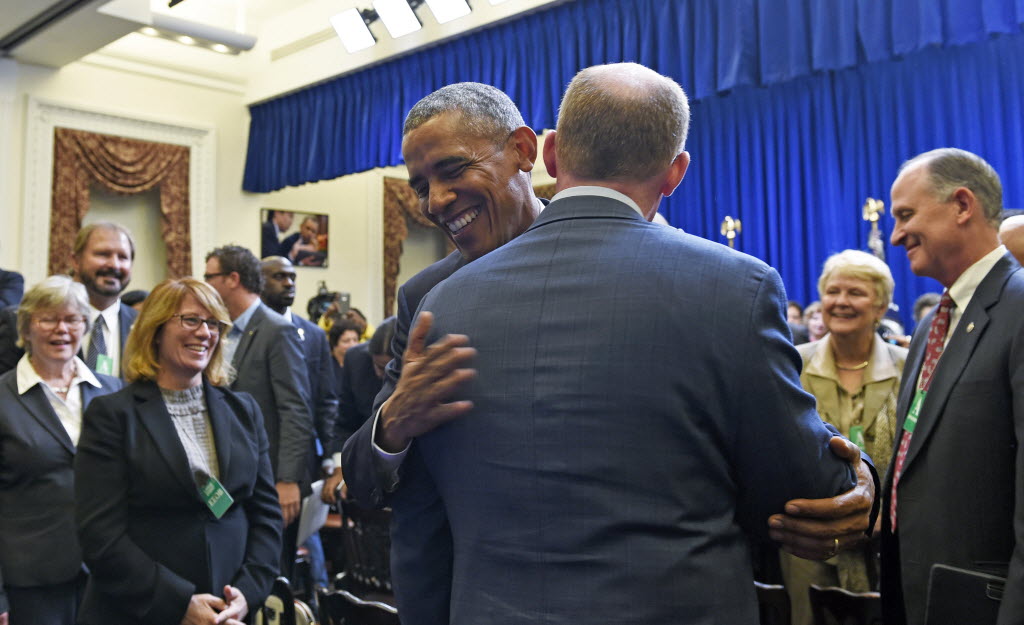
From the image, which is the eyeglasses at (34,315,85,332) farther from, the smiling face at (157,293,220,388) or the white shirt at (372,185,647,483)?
the white shirt at (372,185,647,483)

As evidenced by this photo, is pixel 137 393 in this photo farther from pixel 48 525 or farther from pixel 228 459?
pixel 48 525

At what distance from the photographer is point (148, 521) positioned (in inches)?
102

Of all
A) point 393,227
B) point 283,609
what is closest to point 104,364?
point 283,609

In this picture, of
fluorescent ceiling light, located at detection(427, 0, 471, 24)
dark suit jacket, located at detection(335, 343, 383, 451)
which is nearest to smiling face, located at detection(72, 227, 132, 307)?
dark suit jacket, located at detection(335, 343, 383, 451)

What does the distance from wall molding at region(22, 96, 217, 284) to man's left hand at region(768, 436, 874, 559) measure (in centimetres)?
931

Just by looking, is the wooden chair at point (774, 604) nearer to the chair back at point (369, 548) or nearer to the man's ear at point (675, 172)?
the man's ear at point (675, 172)

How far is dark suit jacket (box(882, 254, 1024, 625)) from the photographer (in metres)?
2.08

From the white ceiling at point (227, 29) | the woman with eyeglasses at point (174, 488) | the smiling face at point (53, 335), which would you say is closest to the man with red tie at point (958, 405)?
the woman with eyeglasses at point (174, 488)

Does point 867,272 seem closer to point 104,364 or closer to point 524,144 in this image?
point 524,144

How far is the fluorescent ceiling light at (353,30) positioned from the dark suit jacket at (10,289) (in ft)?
15.6

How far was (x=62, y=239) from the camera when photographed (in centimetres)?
927

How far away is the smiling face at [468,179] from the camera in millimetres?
1821

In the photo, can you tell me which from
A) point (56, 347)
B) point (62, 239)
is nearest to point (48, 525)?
point (56, 347)

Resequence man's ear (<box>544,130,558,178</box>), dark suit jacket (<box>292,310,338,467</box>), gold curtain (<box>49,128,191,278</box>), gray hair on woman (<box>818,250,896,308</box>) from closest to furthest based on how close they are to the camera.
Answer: man's ear (<box>544,130,558,178</box>) < gray hair on woman (<box>818,250,896,308</box>) < dark suit jacket (<box>292,310,338,467</box>) < gold curtain (<box>49,128,191,278</box>)
